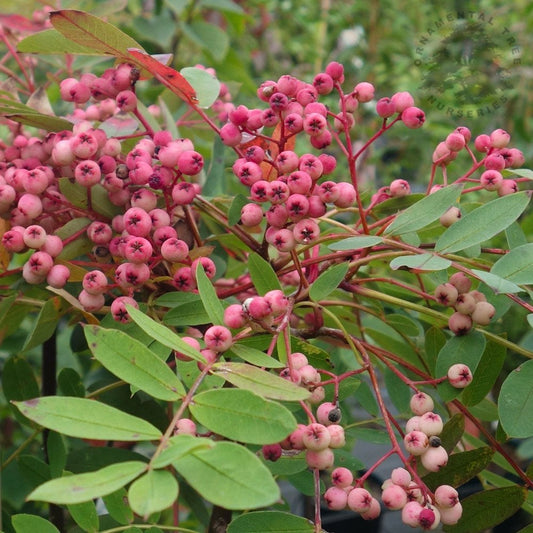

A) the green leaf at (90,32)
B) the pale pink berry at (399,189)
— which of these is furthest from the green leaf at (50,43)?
the pale pink berry at (399,189)

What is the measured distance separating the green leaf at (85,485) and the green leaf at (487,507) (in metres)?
0.32

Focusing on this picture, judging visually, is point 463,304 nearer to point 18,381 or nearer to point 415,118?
point 415,118

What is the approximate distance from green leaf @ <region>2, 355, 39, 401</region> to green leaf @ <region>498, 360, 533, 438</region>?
17.6 inches

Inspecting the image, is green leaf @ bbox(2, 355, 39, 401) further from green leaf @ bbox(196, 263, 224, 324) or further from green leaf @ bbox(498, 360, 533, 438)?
green leaf @ bbox(498, 360, 533, 438)

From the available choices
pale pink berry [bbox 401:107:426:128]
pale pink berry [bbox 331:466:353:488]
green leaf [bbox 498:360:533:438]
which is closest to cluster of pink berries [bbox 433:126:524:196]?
pale pink berry [bbox 401:107:426:128]

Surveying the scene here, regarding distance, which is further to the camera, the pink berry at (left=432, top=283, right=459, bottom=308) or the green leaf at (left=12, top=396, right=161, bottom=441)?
the pink berry at (left=432, top=283, right=459, bottom=308)

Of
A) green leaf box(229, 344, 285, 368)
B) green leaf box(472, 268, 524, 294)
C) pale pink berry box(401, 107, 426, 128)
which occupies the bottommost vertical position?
green leaf box(229, 344, 285, 368)

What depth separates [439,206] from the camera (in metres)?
0.55

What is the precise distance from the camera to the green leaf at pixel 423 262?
0.51 metres

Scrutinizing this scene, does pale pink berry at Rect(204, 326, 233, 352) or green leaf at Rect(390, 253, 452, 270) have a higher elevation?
green leaf at Rect(390, 253, 452, 270)

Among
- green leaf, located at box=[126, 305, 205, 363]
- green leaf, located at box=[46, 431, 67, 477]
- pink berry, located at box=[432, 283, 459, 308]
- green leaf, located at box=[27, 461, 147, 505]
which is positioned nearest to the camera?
green leaf, located at box=[27, 461, 147, 505]

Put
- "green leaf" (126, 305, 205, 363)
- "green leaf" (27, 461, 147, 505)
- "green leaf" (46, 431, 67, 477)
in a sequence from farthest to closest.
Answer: "green leaf" (46, 431, 67, 477), "green leaf" (126, 305, 205, 363), "green leaf" (27, 461, 147, 505)

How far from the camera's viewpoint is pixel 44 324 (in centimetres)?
62

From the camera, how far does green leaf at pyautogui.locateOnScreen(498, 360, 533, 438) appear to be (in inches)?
20.4
